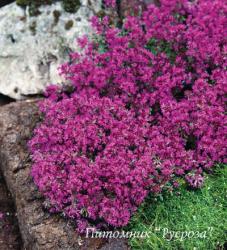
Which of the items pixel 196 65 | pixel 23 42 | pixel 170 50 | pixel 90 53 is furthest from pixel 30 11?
pixel 196 65

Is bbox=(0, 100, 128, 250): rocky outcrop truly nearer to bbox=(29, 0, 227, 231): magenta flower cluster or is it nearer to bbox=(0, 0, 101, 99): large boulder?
bbox=(29, 0, 227, 231): magenta flower cluster

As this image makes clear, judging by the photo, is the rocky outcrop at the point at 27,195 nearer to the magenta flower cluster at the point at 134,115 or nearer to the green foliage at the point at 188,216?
the magenta flower cluster at the point at 134,115

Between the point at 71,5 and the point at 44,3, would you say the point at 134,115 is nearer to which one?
the point at 71,5

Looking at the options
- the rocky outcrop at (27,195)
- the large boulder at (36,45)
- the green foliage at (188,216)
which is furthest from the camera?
the large boulder at (36,45)

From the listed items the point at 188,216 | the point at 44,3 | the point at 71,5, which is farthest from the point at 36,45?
the point at 188,216

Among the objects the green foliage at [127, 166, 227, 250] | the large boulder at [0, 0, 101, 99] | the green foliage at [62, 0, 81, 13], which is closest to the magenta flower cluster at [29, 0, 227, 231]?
the green foliage at [127, 166, 227, 250]

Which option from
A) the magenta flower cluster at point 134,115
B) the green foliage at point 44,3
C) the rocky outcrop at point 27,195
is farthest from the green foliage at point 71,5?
the rocky outcrop at point 27,195

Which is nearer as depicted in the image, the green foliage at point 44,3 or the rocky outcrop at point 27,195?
the rocky outcrop at point 27,195
